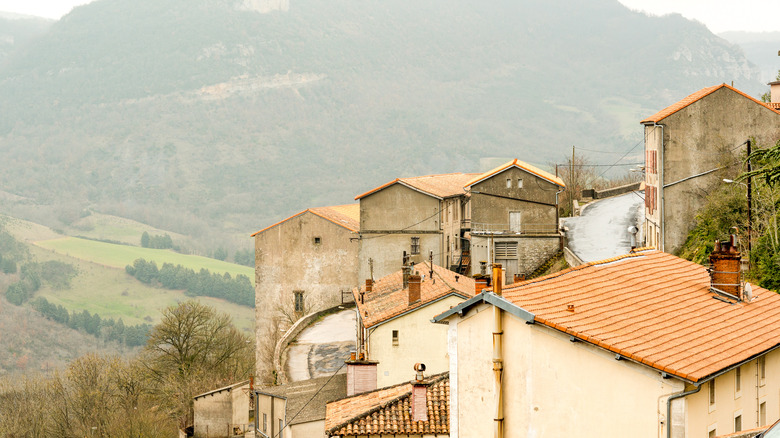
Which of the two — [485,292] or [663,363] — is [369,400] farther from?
[663,363]

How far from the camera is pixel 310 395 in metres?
31.3

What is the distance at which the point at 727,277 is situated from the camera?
1645 cm

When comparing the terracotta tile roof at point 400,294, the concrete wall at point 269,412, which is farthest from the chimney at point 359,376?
the concrete wall at point 269,412

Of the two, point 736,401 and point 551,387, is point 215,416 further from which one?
point 736,401

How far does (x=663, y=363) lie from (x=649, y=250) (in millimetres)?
6642

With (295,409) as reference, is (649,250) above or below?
above

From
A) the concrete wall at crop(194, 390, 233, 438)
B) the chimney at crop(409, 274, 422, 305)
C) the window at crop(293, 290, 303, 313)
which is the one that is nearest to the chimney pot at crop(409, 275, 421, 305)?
the chimney at crop(409, 274, 422, 305)

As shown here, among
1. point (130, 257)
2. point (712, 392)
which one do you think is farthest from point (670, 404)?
point (130, 257)

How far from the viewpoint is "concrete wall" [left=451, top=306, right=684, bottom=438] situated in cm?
1266

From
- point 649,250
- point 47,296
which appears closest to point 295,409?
point 649,250

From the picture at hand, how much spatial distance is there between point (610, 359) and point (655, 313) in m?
2.30

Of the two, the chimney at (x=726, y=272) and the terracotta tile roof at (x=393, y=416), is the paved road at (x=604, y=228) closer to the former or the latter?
the terracotta tile roof at (x=393, y=416)

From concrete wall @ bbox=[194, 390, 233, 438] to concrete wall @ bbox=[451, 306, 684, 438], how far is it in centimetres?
3779

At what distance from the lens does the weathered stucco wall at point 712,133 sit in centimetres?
3547
